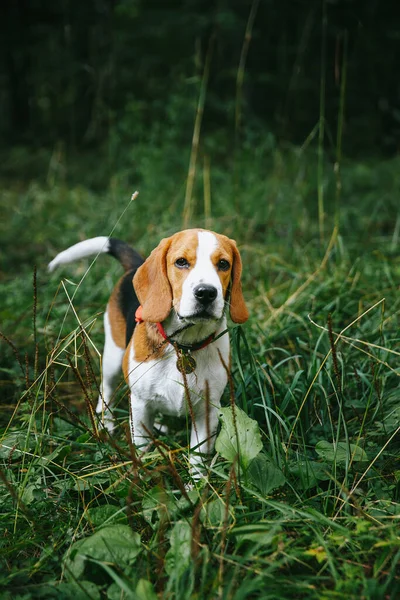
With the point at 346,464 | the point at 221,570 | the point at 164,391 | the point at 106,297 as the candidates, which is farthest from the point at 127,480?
the point at 106,297

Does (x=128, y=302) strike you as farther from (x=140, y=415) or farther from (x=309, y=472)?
(x=309, y=472)

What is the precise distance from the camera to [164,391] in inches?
111

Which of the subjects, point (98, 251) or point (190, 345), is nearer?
point (190, 345)

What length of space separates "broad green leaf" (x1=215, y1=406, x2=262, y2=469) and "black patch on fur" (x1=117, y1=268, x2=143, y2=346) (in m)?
1.09

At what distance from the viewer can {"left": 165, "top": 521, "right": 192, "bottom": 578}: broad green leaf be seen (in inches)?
75.1

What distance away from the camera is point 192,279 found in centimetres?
264

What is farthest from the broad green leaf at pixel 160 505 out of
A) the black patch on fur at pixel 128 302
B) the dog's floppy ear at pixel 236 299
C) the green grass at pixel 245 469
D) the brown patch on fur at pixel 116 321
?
the brown patch on fur at pixel 116 321

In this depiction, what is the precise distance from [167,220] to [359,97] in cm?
984

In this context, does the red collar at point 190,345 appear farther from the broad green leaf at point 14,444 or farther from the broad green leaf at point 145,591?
the broad green leaf at point 145,591

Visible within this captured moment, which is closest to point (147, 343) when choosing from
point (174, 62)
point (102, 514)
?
point (102, 514)

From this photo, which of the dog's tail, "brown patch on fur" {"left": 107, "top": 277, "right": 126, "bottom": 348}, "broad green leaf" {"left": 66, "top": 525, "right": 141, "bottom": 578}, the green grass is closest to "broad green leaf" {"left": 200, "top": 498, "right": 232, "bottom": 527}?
the green grass

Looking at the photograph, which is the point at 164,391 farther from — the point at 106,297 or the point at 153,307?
the point at 106,297

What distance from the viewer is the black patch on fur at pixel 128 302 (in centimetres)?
334

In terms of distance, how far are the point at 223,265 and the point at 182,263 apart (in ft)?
0.70
